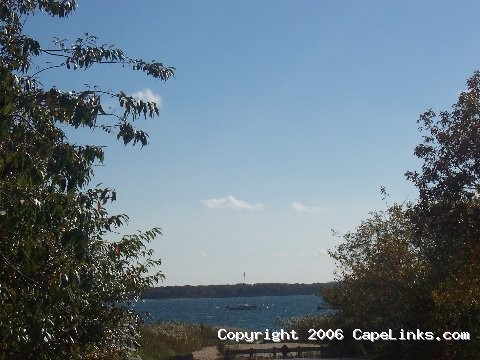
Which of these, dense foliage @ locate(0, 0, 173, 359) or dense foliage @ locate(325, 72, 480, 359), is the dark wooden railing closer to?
dense foliage @ locate(325, 72, 480, 359)

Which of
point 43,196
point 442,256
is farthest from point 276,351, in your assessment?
point 43,196

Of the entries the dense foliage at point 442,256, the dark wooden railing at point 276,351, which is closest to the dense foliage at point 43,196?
the dense foliage at point 442,256

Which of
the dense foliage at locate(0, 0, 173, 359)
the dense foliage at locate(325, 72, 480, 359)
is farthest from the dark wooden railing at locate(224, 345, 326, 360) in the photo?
the dense foliage at locate(0, 0, 173, 359)

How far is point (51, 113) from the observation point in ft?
29.7

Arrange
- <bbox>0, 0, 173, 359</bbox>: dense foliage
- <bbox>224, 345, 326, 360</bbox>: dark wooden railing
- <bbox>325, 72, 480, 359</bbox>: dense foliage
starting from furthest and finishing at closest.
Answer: <bbox>224, 345, 326, 360</bbox>: dark wooden railing
<bbox>325, 72, 480, 359</bbox>: dense foliage
<bbox>0, 0, 173, 359</bbox>: dense foliage

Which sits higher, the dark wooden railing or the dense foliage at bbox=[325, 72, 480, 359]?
the dense foliage at bbox=[325, 72, 480, 359]

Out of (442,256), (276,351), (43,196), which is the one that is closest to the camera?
(43,196)

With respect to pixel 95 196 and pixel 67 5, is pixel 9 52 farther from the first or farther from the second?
pixel 95 196

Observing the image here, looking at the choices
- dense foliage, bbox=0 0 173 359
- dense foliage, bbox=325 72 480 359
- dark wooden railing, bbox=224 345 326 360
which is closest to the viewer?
dense foliage, bbox=0 0 173 359

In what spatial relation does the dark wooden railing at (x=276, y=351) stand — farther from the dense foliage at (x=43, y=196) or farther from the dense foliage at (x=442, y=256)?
the dense foliage at (x=43, y=196)

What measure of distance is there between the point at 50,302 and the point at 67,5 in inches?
172

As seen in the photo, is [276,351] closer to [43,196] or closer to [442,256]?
[442,256]

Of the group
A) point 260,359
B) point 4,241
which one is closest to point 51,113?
point 4,241

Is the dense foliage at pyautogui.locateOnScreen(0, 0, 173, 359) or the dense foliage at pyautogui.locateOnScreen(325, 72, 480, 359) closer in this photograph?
the dense foliage at pyautogui.locateOnScreen(0, 0, 173, 359)
